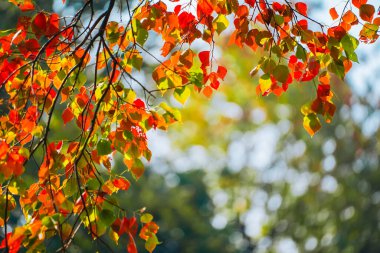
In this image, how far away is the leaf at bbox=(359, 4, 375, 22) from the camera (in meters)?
2.16

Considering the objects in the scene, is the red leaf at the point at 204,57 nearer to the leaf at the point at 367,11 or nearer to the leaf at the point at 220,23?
the leaf at the point at 220,23

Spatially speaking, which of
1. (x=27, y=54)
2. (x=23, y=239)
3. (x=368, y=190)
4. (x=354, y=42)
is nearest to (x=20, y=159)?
(x=23, y=239)

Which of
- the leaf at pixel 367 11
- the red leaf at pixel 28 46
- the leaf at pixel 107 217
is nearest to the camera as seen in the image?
the leaf at pixel 107 217

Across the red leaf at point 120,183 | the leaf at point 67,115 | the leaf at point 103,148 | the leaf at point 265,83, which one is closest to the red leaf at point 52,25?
the leaf at point 67,115

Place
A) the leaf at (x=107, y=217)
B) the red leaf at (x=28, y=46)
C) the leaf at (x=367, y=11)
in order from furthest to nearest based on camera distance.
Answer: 1. the red leaf at (x=28, y=46)
2. the leaf at (x=367, y=11)
3. the leaf at (x=107, y=217)

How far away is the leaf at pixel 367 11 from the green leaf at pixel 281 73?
313mm

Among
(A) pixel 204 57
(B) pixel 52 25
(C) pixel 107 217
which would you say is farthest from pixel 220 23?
(C) pixel 107 217

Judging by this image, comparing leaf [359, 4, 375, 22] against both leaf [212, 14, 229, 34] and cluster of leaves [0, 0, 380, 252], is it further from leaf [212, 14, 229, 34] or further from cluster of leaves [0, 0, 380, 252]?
leaf [212, 14, 229, 34]

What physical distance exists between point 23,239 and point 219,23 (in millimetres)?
942

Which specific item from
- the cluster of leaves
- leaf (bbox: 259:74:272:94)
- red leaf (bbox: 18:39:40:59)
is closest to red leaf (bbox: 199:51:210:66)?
the cluster of leaves

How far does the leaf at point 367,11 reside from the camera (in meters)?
2.16

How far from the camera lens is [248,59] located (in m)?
13.0

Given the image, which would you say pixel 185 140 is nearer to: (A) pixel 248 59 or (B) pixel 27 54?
(A) pixel 248 59

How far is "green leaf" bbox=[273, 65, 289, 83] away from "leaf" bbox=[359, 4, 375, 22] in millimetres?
313
